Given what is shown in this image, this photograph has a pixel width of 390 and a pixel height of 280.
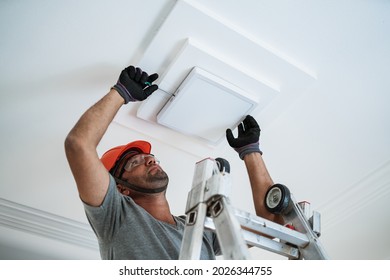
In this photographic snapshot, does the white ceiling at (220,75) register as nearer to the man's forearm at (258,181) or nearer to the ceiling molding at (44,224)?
the ceiling molding at (44,224)

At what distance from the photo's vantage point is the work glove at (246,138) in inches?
57.6

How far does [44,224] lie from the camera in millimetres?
2201

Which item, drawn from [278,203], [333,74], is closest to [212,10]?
[333,74]

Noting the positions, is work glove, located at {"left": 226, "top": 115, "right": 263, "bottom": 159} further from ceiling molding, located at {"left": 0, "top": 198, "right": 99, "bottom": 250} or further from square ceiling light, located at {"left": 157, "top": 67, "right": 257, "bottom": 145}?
ceiling molding, located at {"left": 0, "top": 198, "right": 99, "bottom": 250}

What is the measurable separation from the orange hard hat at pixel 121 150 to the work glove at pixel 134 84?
35 centimetres

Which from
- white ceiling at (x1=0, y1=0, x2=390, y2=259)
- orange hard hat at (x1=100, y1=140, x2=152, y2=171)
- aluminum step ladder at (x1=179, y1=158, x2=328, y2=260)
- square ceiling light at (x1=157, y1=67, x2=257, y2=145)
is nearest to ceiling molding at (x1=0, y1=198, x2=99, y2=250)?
white ceiling at (x1=0, y1=0, x2=390, y2=259)

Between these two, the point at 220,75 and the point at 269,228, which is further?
the point at 220,75

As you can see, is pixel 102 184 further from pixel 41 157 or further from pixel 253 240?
pixel 41 157

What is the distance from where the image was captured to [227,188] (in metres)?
0.77

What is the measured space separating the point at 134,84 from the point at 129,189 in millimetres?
504

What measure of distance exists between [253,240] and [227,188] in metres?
0.20

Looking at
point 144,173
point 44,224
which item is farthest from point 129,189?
point 44,224

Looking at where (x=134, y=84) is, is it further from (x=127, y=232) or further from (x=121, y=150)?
(x=127, y=232)

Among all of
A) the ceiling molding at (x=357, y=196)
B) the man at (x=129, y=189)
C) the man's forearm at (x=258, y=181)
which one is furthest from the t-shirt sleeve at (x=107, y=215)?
the ceiling molding at (x=357, y=196)
